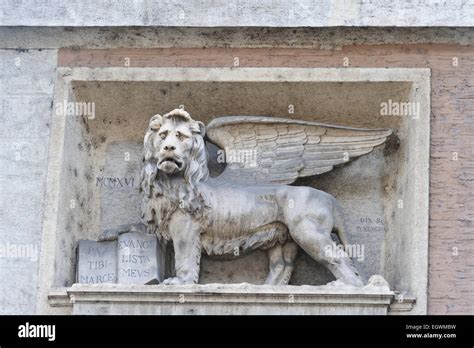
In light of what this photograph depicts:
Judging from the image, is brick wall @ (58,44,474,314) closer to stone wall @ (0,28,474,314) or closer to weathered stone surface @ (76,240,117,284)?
stone wall @ (0,28,474,314)

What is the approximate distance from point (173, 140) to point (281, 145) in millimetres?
655

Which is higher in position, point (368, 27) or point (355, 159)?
point (368, 27)

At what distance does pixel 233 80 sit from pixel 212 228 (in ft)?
2.82

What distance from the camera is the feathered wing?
36.5 ft

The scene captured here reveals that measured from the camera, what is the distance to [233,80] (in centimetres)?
1113

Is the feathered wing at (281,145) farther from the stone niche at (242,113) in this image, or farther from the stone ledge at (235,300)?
the stone ledge at (235,300)

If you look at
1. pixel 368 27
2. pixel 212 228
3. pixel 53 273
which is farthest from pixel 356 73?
pixel 53 273

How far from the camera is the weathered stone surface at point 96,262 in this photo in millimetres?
10906

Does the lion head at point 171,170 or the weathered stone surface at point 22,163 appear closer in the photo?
the weathered stone surface at point 22,163

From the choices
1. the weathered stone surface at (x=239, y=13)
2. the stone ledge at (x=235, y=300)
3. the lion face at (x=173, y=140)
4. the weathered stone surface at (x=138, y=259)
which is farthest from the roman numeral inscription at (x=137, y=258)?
the weathered stone surface at (x=239, y=13)

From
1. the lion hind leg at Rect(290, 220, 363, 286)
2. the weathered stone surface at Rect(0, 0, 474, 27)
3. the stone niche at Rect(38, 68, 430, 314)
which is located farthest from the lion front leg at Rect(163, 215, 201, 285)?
the weathered stone surface at Rect(0, 0, 474, 27)

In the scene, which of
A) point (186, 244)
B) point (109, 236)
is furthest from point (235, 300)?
point (109, 236)

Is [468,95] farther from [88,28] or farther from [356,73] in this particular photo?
[88,28]

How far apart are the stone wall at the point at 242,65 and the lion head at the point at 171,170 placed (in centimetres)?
46
